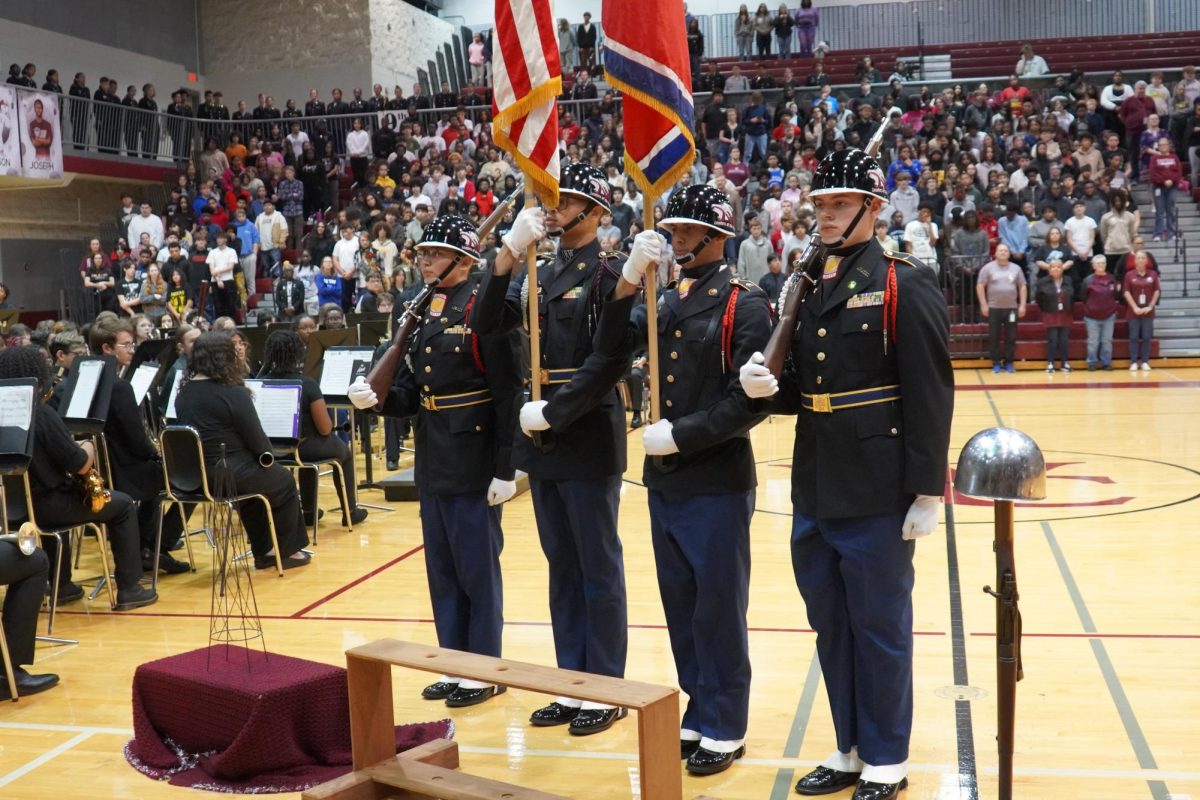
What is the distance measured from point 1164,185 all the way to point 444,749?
17369 mm

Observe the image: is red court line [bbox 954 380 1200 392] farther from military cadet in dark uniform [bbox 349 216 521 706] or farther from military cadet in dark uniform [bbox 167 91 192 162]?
military cadet in dark uniform [bbox 167 91 192 162]

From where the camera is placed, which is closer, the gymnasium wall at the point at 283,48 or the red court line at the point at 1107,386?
the red court line at the point at 1107,386

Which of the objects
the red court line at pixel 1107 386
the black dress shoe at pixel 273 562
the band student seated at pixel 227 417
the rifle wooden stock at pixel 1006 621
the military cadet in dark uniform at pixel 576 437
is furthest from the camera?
the red court line at pixel 1107 386

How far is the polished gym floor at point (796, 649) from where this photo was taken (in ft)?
13.5

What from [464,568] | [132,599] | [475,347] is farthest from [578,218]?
[132,599]

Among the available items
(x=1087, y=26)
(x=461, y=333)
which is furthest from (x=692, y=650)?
(x=1087, y=26)

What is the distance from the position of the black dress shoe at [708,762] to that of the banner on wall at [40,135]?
60.5 feet

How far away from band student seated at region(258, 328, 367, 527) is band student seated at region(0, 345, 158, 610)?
1595 millimetres

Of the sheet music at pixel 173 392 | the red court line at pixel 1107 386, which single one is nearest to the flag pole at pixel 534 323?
the sheet music at pixel 173 392

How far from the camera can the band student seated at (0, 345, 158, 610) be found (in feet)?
19.9

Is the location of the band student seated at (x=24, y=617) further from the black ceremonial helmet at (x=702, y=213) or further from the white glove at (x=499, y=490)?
the black ceremonial helmet at (x=702, y=213)

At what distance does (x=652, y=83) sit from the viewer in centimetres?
429

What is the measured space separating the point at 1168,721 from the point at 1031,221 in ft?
47.0

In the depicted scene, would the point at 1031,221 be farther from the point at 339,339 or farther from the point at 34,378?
the point at 34,378
